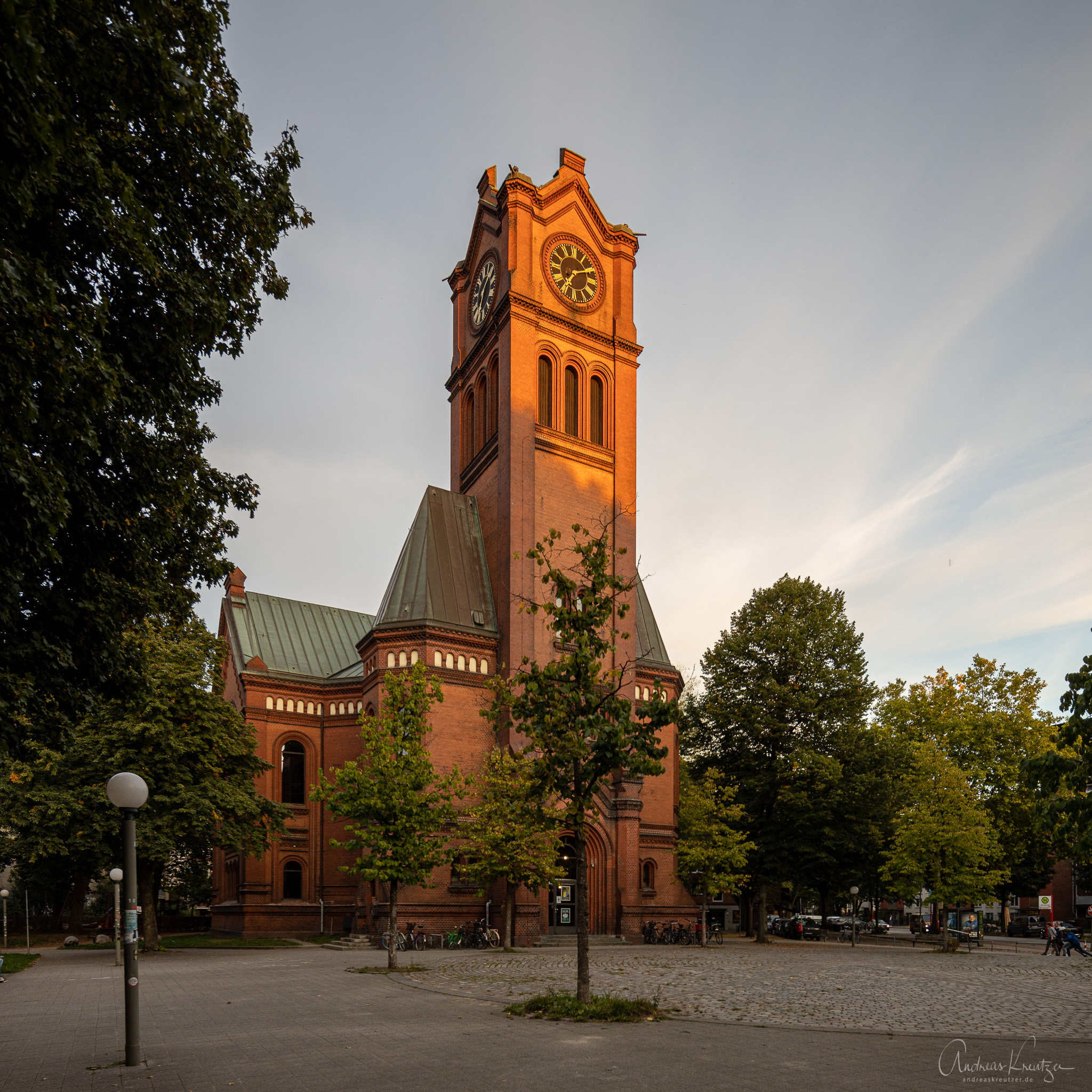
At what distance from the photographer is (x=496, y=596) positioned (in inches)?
1569

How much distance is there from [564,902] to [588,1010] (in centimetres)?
2478

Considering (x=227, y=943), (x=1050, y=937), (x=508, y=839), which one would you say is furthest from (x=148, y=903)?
(x=1050, y=937)

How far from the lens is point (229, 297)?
1185 centimetres

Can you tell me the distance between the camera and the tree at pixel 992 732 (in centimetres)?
4681

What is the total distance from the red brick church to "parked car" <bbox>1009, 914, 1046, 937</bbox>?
30.8 metres

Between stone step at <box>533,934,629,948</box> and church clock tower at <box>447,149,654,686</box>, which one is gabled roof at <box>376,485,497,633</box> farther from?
stone step at <box>533,934,629,948</box>

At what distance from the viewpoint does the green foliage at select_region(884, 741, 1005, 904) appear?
117ft

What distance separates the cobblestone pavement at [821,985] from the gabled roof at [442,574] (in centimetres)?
1373

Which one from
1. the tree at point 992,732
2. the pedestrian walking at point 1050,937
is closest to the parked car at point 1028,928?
the tree at point 992,732

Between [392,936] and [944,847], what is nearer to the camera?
[392,936]

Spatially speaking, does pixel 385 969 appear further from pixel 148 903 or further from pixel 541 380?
pixel 541 380

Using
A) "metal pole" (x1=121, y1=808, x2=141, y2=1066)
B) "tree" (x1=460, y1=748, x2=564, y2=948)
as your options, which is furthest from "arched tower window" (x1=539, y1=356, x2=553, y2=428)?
"metal pole" (x1=121, y1=808, x2=141, y2=1066)

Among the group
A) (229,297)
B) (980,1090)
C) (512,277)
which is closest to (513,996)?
(980,1090)

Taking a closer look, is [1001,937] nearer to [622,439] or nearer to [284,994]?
[622,439]
